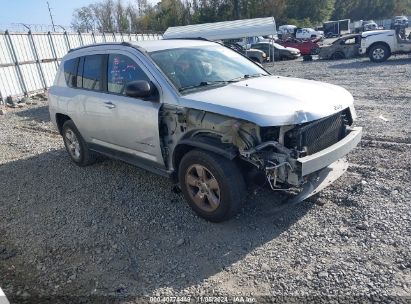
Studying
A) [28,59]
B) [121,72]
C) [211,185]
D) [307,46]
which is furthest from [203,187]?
[307,46]

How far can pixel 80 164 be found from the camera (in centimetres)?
595

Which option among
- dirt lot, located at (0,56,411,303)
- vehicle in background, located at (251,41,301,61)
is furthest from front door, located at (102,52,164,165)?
vehicle in background, located at (251,41,301,61)

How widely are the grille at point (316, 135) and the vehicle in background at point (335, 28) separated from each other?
5331 centimetres

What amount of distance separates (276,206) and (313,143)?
2.96 feet

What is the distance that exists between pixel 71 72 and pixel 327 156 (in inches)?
164

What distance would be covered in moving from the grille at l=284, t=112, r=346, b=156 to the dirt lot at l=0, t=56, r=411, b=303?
77 cm

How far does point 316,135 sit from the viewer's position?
356 cm

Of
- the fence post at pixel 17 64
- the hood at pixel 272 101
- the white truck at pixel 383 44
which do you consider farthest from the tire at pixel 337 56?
the hood at pixel 272 101

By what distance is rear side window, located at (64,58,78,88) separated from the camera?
217 inches

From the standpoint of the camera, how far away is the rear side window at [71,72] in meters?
5.52

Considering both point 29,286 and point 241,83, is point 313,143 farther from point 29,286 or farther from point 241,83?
point 29,286

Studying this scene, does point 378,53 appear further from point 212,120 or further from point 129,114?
point 212,120

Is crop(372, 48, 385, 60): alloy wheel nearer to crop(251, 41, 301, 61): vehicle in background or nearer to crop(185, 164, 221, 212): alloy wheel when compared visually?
crop(251, 41, 301, 61): vehicle in background

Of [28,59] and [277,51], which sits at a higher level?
[28,59]
